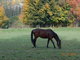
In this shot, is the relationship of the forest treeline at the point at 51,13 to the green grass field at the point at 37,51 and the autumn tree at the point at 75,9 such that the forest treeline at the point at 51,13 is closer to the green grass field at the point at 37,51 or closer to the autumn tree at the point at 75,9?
the autumn tree at the point at 75,9

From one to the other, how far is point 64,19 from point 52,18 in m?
2.68

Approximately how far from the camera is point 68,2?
210 ft

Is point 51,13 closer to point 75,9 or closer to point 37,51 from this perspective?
point 75,9

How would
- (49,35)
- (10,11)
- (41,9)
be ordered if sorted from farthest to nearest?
(10,11), (41,9), (49,35)

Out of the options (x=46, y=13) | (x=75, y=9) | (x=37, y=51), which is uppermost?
(x=75, y=9)

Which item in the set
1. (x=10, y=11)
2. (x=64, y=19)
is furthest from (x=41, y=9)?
(x=10, y=11)

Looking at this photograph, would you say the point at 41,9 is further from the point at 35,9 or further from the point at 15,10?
the point at 15,10

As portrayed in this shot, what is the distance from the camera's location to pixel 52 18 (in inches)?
2427

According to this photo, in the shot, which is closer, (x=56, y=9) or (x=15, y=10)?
(x=56, y=9)

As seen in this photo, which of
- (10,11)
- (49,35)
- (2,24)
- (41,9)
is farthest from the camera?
(10,11)

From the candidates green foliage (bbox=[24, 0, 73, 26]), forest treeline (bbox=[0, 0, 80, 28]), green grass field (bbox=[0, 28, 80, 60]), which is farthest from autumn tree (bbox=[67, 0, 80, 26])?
green grass field (bbox=[0, 28, 80, 60])

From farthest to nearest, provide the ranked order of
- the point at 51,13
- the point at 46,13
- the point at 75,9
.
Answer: the point at 75,9
the point at 46,13
the point at 51,13

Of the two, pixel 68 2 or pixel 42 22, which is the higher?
pixel 68 2

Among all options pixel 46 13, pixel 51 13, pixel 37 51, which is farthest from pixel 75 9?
pixel 37 51
